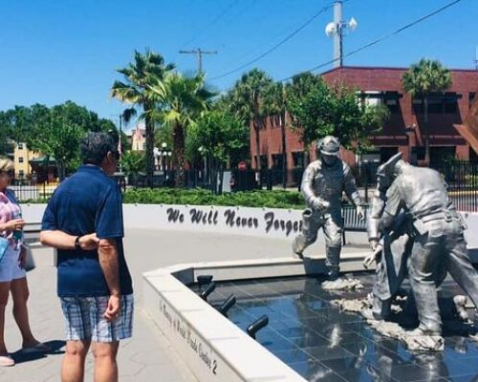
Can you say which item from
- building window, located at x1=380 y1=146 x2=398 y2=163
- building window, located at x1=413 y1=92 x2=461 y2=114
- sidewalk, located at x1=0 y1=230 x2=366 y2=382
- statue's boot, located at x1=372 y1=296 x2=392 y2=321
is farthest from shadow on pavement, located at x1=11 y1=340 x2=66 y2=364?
building window, located at x1=413 y1=92 x2=461 y2=114

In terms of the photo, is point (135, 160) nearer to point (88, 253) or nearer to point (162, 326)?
point (162, 326)

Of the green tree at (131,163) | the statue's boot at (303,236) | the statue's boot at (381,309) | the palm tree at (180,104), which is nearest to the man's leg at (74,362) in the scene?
the statue's boot at (381,309)

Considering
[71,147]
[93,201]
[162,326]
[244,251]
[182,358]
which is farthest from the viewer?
[71,147]

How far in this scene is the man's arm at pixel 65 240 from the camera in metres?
3.58

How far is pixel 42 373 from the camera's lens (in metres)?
5.06

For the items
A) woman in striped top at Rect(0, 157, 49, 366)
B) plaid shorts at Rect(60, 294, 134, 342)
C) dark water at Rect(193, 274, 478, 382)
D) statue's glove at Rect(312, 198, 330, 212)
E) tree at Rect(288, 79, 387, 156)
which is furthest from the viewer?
tree at Rect(288, 79, 387, 156)

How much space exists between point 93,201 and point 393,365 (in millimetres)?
2926

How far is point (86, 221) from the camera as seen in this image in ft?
12.1

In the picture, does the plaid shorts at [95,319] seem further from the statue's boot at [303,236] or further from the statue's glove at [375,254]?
the statue's boot at [303,236]

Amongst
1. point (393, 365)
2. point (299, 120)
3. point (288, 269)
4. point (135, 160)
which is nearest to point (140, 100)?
point (299, 120)

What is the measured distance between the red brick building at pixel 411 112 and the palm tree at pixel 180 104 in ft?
50.4

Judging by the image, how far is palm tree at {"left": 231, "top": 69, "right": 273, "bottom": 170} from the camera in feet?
153

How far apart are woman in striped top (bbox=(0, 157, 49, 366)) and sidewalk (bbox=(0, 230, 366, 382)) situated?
32 cm

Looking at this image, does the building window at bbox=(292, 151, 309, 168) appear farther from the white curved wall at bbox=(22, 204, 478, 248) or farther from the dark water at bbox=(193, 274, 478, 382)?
the dark water at bbox=(193, 274, 478, 382)
